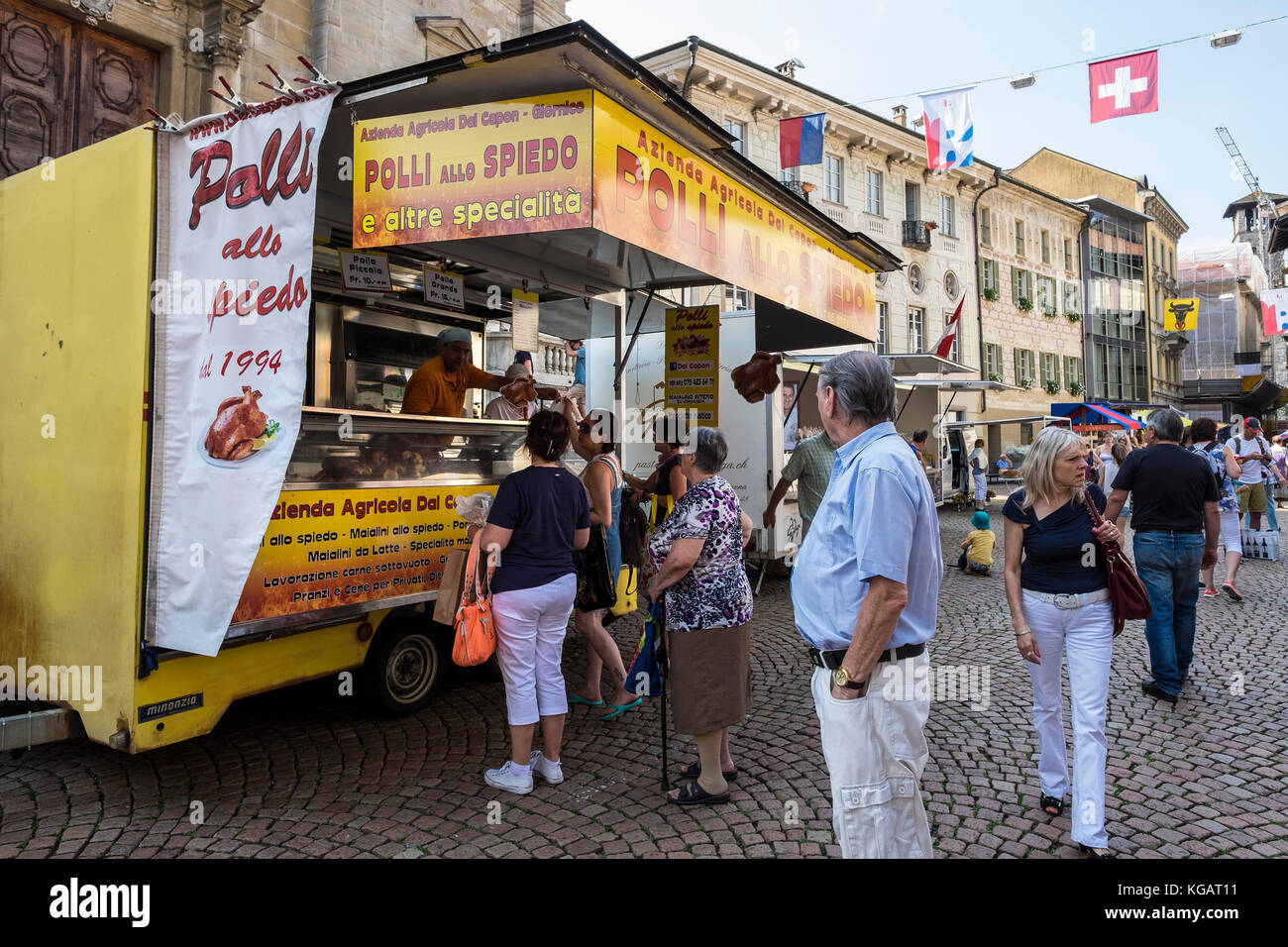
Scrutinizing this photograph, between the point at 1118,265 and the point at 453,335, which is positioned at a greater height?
the point at 1118,265

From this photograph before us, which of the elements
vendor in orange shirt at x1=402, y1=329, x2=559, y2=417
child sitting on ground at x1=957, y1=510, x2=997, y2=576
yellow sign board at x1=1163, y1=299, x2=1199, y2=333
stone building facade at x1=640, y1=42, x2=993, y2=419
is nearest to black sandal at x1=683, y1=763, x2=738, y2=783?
vendor in orange shirt at x1=402, y1=329, x2=559, y2=417

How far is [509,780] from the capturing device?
13.0ft

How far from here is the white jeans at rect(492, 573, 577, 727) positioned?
3.98 meters

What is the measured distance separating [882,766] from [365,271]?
5.47 metres

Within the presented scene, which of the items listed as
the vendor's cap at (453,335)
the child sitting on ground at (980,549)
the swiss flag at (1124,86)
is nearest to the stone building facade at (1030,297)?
the child sitting on ground at (980,549)

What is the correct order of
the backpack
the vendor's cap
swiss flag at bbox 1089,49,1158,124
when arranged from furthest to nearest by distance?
swiss flag at bbox 1089,49,1158,124
the vendor's cap
the backpack

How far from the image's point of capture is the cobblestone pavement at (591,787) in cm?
345

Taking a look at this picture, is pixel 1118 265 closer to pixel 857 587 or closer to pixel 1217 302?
pixel 1217 302

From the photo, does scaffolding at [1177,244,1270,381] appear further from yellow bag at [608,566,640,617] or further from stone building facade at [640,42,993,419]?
yellow bag at [608,566,640,617]

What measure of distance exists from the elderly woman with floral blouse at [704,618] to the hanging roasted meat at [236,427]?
1.84 metres

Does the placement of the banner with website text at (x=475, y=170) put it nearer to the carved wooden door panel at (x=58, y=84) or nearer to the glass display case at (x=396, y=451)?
the glass display case at (x=396, y=451)

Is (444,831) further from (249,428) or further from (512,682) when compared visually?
(249,428)

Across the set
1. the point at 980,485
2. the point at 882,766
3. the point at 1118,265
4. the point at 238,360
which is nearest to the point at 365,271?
the point at 238,360

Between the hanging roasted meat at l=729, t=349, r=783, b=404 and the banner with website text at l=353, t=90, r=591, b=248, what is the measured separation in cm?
384
